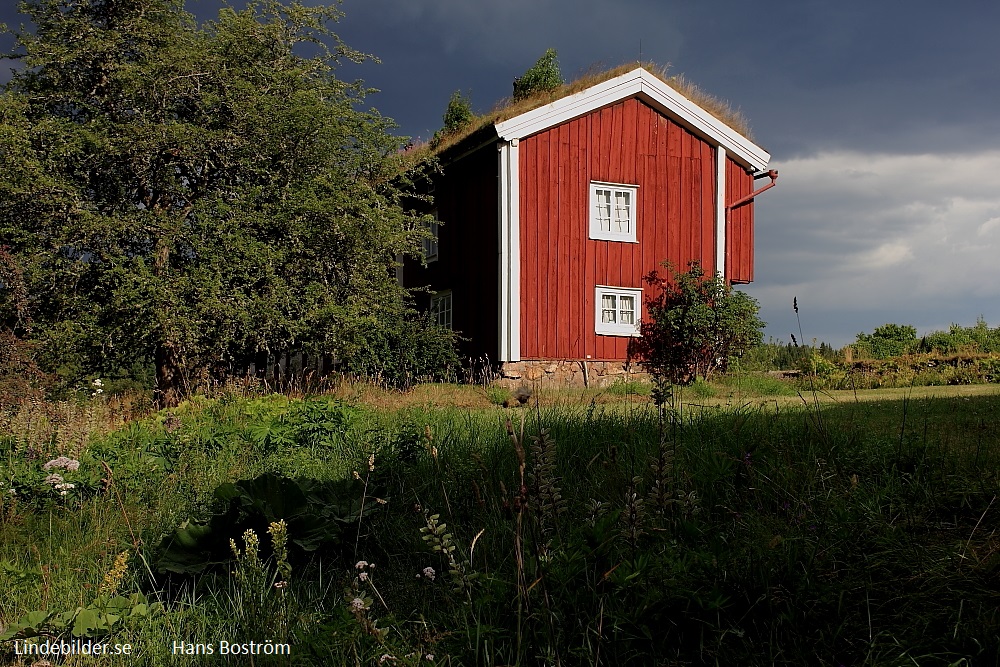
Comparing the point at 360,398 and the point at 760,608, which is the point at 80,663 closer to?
the point at 760,608

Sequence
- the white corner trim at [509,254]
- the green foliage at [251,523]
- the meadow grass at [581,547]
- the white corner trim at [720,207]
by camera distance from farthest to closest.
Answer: the white corner trim at [720,207] → the white corner trim at [509,254] → the green foliage at [251,523] → the meadow grass at [581,547]

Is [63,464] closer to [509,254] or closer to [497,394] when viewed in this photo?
[497,394]

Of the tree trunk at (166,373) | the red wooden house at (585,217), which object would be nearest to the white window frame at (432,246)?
the red wooden house at (585,217)

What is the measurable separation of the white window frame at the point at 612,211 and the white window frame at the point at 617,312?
1060 millimetres

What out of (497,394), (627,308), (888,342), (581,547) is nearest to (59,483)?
(581,547)

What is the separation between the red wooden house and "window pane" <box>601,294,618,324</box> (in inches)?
1.0

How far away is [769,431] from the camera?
5176mm

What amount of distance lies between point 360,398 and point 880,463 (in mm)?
8305

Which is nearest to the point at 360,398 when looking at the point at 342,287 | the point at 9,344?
the point at 342,287

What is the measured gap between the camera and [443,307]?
1820 cm

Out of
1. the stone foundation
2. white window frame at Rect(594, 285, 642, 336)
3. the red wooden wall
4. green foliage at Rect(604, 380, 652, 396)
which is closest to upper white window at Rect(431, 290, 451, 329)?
the stone foundation

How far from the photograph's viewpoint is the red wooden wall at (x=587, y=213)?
1545 centimetres

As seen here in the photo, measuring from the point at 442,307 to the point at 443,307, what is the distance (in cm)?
5

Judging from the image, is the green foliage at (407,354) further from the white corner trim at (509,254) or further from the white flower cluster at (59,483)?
the white flower cluster at (59,483)
